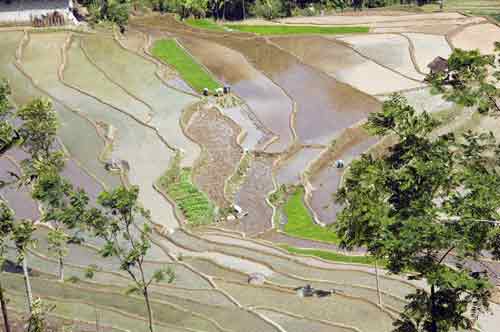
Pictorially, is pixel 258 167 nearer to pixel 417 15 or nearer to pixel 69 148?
pixel 69 148

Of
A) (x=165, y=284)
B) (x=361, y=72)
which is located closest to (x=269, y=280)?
(x=165, y=284)

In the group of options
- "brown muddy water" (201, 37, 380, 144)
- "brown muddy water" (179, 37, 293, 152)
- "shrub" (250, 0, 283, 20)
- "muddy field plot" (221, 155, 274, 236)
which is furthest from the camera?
"shrub" (250, 0, 283, 20)

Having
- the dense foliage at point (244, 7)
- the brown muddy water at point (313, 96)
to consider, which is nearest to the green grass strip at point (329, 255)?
the brown muddy water at point (313, 96)

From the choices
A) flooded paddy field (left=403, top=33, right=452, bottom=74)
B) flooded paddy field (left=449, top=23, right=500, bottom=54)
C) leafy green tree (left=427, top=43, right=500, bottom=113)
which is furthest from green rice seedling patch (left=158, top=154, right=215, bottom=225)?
flooded paddy field (left=449, top=23, right=500, bottom=54)

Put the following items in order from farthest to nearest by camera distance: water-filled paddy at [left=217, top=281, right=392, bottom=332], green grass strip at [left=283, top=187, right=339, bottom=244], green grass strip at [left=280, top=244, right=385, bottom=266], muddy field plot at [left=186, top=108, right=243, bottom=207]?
muddy field plot at [left=186, top=108, right=243, bottom=207]
green grass strip at [left=283, top=187, right=339, bottom=244]
green grass strip at [left=280, top=244, right=385, bottom=266]
water-filled paddy at [left=217, top=281, right=392, bottom=332]

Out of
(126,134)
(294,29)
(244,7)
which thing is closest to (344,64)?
(294,29)

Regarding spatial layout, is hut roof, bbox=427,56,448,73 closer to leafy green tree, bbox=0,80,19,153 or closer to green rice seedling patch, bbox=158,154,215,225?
green rice seedling patch, bbox=158,154,215,225

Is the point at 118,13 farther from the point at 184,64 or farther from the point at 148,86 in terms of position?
the point at 148,86
